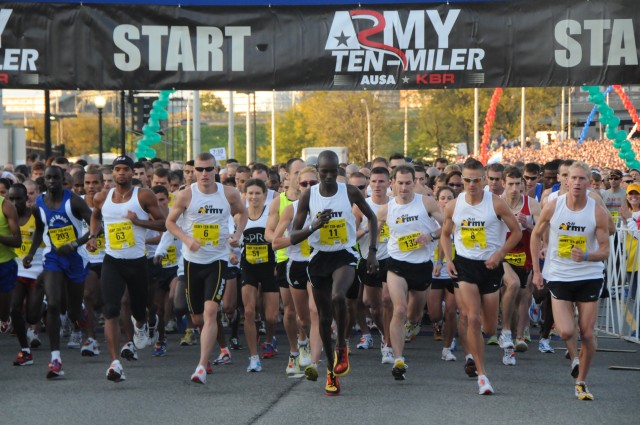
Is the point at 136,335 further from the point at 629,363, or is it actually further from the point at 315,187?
the point at 629,363

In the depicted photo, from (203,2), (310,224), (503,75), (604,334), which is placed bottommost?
(604,334)

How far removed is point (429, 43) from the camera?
1380 centimetres

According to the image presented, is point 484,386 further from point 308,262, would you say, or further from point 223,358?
point 223,358

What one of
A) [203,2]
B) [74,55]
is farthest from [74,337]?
[203,2]

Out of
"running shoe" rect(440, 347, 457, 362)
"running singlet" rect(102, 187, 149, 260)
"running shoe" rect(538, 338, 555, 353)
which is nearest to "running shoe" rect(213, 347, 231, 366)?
"running singlet" rect(102, 187, 149, 260)

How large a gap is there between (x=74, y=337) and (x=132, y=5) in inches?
152

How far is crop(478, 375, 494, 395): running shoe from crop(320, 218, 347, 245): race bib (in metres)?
1.67

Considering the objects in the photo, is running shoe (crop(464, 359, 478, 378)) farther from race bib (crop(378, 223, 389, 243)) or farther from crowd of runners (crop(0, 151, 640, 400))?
race bib (crop(378, 223, 389, 243))

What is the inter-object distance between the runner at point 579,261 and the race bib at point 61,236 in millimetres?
4721

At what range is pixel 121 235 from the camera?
37.0 feet

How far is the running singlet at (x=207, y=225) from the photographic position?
10953 mm

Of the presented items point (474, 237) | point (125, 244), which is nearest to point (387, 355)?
point (474, 237)

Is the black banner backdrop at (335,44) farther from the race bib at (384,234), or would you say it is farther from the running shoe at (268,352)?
the running shoe at (268,352)

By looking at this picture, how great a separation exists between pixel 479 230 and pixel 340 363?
5.79ft
